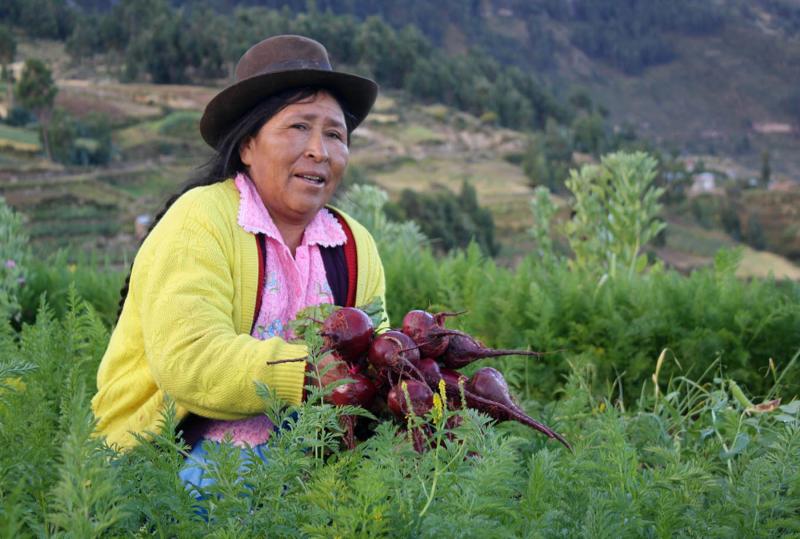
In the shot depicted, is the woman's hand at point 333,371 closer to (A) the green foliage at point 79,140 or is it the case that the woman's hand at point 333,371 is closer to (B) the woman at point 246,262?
(B) the woman at point 246,262

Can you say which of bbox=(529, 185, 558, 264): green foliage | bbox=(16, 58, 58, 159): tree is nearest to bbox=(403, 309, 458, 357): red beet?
bbox=(529, 185, 558, 264): green foliage

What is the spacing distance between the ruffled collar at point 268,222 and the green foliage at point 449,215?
120ft

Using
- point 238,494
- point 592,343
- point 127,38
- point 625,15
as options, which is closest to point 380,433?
point 238,494

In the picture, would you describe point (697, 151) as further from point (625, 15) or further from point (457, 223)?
point (457, 223)

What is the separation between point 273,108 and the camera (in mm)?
2564

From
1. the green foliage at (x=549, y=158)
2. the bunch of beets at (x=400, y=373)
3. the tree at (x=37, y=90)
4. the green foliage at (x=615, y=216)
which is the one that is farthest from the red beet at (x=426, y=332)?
the green foliage at (x=549, y=158)

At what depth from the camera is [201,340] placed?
210 centimetres

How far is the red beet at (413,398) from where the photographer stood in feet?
6.12

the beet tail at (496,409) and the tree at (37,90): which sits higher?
the beet tail at (496,409)

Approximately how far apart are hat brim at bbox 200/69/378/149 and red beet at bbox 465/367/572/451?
3.44 ft

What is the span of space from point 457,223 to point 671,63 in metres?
88.6

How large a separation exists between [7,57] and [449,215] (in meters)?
28.2

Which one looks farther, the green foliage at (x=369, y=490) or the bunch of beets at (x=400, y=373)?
the bunch of beets at (x=400, y=373)

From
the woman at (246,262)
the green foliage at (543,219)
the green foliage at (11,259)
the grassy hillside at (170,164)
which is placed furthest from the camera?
the grassy hillside at (170,164)
